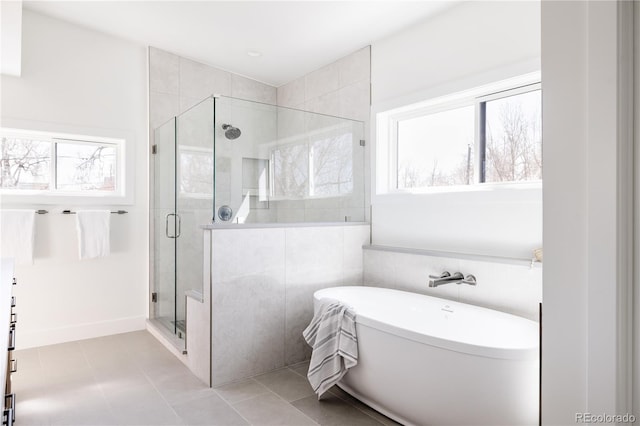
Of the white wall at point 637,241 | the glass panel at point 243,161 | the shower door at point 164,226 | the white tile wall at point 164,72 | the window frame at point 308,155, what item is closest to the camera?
the white wall at point 637,241

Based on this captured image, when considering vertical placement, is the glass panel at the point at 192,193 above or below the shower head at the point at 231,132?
below

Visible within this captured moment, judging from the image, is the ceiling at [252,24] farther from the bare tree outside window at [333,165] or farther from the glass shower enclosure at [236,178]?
the bare tree outside window at [333,165]

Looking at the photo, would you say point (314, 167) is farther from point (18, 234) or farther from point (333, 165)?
point (18, 234)

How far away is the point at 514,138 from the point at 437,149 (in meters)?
0.61

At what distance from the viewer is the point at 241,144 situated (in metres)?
2.86

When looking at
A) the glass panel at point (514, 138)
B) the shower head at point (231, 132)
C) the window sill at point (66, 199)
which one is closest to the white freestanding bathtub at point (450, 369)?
the glass panel at point (514, 138)

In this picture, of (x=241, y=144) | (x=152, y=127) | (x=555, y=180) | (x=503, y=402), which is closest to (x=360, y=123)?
(x=241, y=144)

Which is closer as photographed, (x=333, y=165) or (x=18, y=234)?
(x=18, y=234)

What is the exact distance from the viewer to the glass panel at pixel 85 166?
3.48 m

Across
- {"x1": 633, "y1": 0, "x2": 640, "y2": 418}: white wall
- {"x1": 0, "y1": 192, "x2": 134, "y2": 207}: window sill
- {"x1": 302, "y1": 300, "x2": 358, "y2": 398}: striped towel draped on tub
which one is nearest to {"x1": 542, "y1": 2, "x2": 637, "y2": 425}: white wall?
{"x1": 633, "y1": 0, "x2": 640, "y2": 418}: white wall

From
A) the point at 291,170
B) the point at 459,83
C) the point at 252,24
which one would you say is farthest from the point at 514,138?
the point at 252,24

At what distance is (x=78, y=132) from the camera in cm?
344

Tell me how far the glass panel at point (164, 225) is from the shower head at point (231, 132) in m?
0.88

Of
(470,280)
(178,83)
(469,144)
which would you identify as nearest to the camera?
(470,280)
